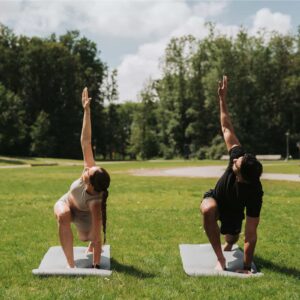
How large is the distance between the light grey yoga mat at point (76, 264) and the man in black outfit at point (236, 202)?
4.36ft

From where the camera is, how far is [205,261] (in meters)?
6.31

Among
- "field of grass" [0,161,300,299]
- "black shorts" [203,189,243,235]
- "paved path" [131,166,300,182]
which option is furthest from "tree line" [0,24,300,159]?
"black shorts" [203,189,243,235]

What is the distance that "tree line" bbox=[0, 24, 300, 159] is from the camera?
199 feet

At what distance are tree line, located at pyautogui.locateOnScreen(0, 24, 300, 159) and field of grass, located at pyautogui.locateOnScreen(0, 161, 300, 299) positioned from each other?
146 ft

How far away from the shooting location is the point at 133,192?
632 inches

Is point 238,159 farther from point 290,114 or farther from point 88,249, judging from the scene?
point 290,114

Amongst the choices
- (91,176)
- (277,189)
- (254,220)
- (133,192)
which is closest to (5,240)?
(91,176)

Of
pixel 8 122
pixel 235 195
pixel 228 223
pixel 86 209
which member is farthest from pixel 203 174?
pixel 8 122

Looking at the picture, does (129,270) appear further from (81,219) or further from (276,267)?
(276,267)

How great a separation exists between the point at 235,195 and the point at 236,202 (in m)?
0.10

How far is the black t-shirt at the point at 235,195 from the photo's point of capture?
5.87 m

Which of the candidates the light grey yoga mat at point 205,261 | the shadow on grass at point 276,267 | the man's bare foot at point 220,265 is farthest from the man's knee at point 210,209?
the shadow on grass at point 276,267

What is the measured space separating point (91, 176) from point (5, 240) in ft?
9.96

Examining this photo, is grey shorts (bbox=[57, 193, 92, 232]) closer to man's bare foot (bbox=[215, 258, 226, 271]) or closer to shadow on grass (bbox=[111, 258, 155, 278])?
shadow on grass (bbox=[111, 258, 155, 278])
